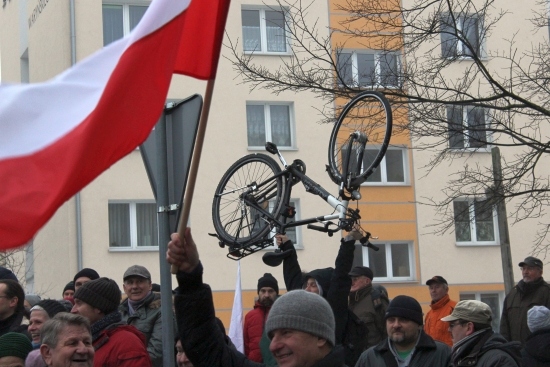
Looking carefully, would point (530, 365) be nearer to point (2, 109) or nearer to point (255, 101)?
point (2, 109)

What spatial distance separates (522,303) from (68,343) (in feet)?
24.7

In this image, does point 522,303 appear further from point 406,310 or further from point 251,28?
point 251,28

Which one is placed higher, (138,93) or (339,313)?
(138,93)

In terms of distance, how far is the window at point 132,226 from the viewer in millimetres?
27828

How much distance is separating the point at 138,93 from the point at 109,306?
3.10 metres

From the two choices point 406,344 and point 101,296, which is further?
point 406,344

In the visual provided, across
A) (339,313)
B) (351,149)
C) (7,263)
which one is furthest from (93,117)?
(7,263)

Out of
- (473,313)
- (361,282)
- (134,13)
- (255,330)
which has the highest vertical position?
(134,13)

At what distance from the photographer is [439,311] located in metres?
11.5

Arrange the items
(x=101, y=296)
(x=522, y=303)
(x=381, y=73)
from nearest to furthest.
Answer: (x=101, y=296), (x=381, y=73), (x=522, y=303)

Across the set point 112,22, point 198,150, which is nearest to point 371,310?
point 198,150

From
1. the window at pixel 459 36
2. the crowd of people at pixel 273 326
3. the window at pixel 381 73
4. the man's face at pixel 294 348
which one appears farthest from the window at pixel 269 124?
the man's face at pixel 294 348

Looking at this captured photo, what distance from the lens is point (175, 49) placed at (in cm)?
443

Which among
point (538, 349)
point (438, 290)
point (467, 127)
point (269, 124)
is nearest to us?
point (538, 349)
